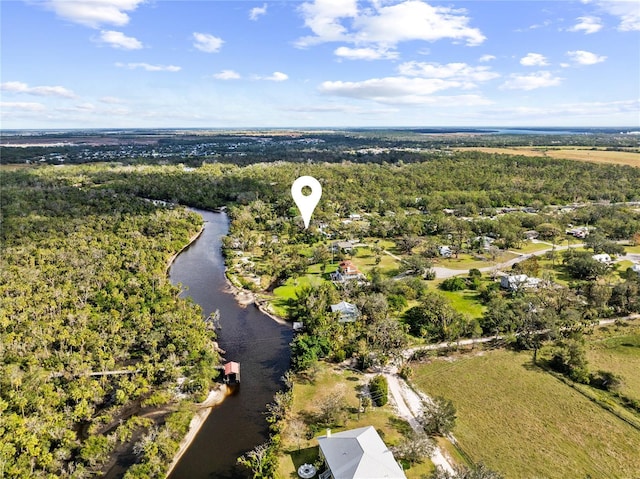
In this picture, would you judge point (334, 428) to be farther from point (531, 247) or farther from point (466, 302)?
point (531, 247)

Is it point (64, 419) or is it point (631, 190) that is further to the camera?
point (631, 190)

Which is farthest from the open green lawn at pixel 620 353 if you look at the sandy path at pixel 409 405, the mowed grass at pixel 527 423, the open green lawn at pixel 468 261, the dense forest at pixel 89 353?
the dense forest at pixel 89 353

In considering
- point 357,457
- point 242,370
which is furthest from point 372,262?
point 357,457

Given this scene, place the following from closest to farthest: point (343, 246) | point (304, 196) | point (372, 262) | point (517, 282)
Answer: point (304, 196), point (517, 282), point (372, 262), point (343, 246)

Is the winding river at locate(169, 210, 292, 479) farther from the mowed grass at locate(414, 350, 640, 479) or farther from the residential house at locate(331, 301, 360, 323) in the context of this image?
the mowed grass at locate(414, 350, 640, 479)

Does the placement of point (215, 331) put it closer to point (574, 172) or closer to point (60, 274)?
point (60, 274)

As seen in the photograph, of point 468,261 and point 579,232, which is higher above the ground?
point 579,232

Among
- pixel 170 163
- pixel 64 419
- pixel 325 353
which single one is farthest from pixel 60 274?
pixel 170 163
